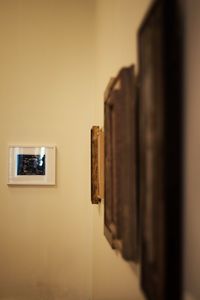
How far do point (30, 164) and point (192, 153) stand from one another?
79.0 inches

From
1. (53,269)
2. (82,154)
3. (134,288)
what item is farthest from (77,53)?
(134,288)

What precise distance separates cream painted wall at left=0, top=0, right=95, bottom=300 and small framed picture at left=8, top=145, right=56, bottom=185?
0.18ft

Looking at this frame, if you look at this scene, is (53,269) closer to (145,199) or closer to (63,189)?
(63,189)

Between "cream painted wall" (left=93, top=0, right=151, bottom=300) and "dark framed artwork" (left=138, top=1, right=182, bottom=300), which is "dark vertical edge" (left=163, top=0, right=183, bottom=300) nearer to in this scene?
"dark framed artwork" (left=138, top=1, right=182, bottom=300)

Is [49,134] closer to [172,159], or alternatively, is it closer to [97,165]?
[97,165]

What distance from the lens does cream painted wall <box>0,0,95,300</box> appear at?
2523mm

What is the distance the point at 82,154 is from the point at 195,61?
2.00 metres

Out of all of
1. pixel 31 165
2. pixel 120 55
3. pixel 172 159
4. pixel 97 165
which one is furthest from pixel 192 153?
→ pixel 31 165

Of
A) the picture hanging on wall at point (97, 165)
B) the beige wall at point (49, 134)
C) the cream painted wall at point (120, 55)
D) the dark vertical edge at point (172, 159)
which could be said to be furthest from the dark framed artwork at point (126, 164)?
the beige wall at point (49, 134)

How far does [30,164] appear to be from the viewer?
8.23 ft

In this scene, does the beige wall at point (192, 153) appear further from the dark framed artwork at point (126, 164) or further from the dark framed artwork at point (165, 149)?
the dark framed artwork at point (126, 164)

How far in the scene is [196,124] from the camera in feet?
2.00

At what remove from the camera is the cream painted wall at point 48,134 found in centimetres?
252

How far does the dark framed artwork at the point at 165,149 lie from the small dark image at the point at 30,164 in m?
1.89
